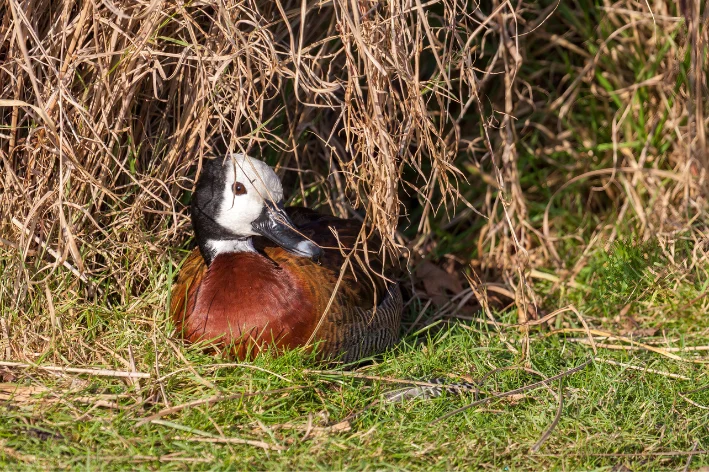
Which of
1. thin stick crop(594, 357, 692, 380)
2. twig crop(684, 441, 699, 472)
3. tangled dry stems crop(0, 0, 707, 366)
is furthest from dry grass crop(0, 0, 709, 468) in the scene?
twig crop(684, 441, 699, 472)

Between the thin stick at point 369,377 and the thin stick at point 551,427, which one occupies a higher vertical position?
the thin stick at point 369,377

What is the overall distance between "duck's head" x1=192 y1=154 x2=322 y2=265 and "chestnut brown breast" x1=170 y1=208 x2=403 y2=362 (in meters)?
0.10

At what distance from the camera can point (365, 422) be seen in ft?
10.8

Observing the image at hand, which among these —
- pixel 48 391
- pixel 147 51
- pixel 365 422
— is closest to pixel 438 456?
pixel 365 422

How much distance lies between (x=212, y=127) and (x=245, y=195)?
21.1 inches

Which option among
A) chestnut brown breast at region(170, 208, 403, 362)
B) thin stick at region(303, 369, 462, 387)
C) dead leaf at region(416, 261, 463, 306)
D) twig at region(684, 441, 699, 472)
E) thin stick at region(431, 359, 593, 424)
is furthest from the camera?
dead leaf at region(416, 261, 463, 306)

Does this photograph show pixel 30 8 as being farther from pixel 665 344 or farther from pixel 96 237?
pixel 665 344

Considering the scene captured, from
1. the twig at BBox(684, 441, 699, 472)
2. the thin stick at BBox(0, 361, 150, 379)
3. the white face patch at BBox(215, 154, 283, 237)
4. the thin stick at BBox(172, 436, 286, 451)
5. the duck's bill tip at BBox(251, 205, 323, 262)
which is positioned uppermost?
the white face patch at BBox(215, 154, 283, 237)

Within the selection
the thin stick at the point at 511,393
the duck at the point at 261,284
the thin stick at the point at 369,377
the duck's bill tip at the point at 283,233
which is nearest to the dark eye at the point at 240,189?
the duck at the point at 261,284

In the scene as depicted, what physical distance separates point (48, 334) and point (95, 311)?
23 cm

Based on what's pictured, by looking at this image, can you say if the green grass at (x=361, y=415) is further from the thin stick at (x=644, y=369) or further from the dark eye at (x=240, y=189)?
the dark eye at (x=240, y=189)

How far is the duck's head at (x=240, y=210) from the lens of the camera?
377 centimetres

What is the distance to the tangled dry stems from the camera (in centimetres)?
349

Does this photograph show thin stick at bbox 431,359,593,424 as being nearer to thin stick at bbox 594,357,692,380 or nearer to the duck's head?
thin stick at bbox 594,357,692,380
